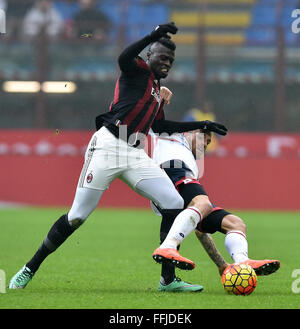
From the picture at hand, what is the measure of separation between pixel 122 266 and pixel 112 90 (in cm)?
971

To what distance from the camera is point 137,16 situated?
1811 cm

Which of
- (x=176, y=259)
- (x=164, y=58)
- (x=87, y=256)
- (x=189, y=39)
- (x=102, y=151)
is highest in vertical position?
(x=189, y=39)

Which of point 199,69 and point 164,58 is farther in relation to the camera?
point 199,69

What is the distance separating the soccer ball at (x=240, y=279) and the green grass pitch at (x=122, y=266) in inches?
2.7

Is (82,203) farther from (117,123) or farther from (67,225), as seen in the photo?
(117,123)

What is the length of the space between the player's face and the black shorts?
943mm

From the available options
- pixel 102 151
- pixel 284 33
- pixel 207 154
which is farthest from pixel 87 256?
pixel 284 33

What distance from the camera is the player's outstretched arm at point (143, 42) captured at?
5832mm

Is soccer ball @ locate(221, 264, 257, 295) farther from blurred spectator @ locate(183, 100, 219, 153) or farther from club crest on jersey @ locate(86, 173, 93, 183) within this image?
blurred spectator @ locate(183, 100, 219, 153)

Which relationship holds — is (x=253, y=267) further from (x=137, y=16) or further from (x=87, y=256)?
(x=137, y=16)

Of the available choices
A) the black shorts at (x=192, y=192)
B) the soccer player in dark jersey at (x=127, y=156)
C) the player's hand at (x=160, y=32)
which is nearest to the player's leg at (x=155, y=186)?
the soccer player in dark jersey at (x=127, y=156)

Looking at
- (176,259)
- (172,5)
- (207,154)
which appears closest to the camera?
(176,259)

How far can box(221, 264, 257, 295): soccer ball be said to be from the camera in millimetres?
6000
